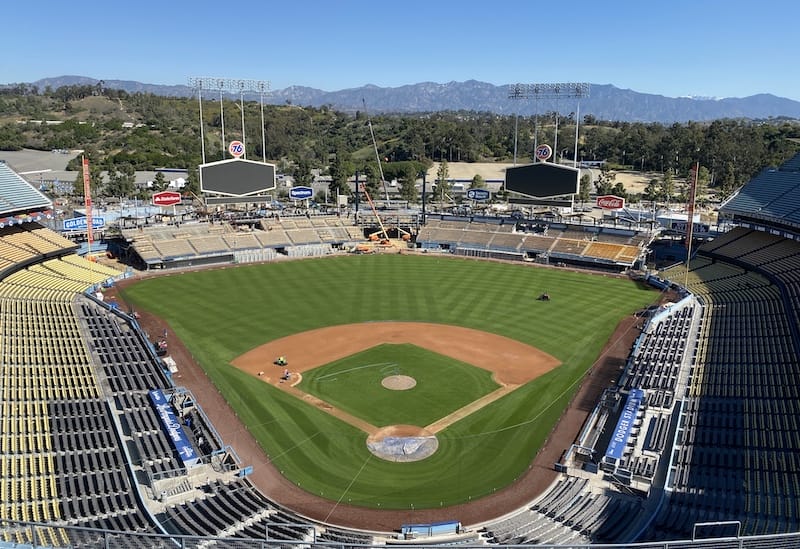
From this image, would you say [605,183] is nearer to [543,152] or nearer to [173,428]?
[543,152]

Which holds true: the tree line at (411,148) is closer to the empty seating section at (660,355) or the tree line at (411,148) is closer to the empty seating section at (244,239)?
the empty seating section at (244,239)

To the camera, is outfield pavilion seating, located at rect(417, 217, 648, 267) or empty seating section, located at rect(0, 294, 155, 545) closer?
empty seating section, located at rect(0, 294, 155, 545)

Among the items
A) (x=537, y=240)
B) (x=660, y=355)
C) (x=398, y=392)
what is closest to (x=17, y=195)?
(x=398, y=392)

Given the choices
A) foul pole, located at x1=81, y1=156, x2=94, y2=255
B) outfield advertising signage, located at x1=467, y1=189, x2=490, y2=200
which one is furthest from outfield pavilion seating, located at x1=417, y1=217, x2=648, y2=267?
foul pole, located at x1=81, y1=156, x2=94, y2=255

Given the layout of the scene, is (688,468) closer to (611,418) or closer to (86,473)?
(611,418)

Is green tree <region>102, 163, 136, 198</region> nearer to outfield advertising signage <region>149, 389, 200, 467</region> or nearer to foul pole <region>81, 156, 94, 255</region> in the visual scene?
foul pole <region>81, 156, 94, 255</region>

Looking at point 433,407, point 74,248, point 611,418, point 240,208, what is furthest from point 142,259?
point 611,418
